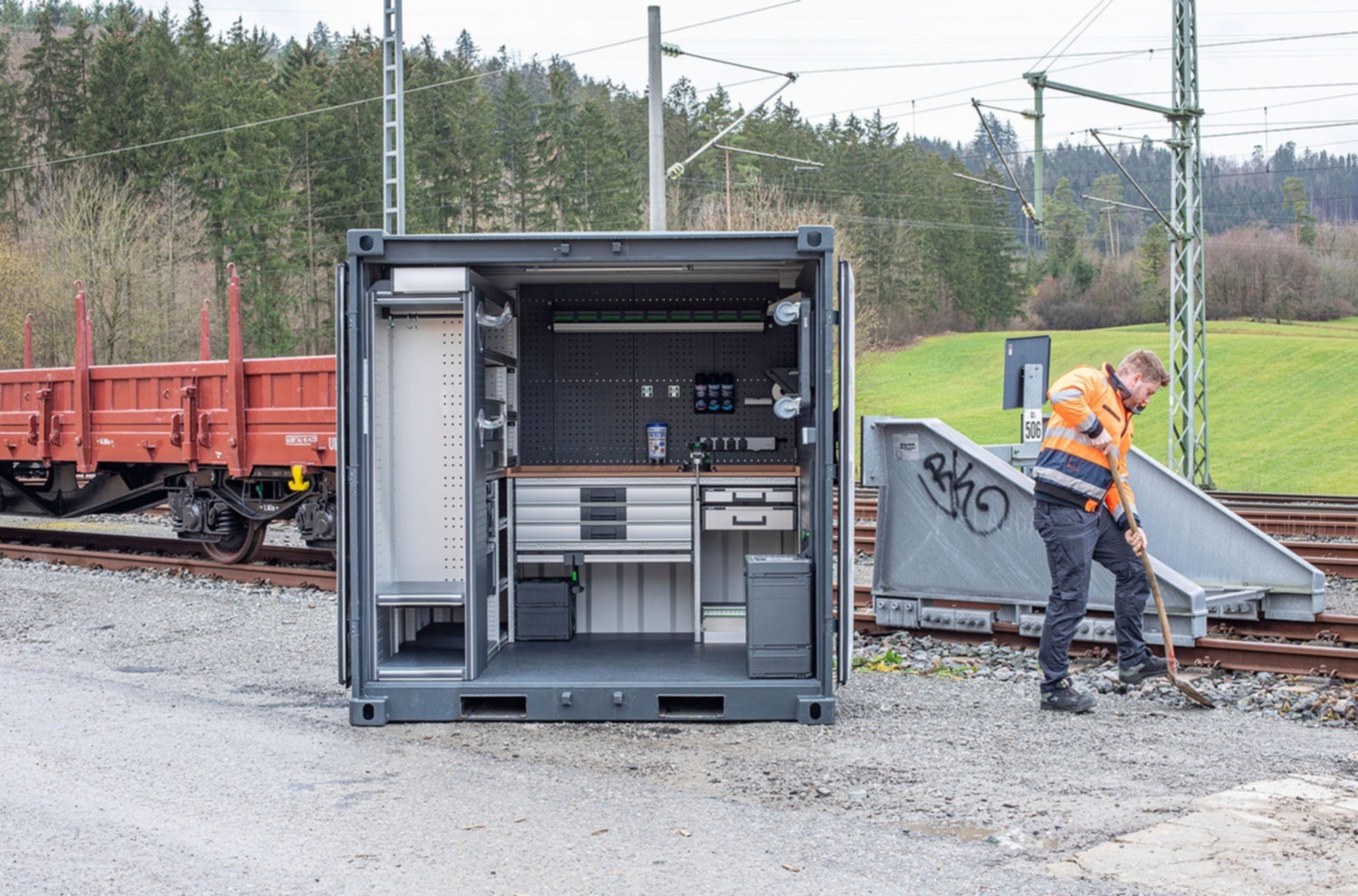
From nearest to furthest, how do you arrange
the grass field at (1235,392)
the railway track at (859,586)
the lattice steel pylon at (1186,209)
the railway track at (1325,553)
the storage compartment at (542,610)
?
the railway track at (859,586) < the storage compartment at (542,610) < the railway track at (1325,553) < the lattice steel pylon at (1186,209) < the grass field at (1235,392)

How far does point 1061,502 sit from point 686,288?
10.1 ft

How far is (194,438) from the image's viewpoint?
14.1 meters

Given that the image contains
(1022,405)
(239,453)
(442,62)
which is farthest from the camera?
(442,62)

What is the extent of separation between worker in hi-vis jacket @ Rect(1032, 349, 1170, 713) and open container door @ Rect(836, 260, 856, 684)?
45.9 inches

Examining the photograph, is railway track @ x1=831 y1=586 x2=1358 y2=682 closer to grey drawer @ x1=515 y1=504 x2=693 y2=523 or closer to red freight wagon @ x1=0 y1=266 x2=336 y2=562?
grey drawer @ x1=515 y1=504 x2=693 y2=523

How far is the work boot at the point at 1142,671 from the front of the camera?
26.1 ft

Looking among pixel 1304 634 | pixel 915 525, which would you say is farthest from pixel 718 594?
pixel 1304 634

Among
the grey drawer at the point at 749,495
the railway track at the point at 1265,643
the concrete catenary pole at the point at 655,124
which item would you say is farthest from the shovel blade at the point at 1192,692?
the concrete catenary pole at the point at 655,124

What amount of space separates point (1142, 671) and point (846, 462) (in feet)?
7.75

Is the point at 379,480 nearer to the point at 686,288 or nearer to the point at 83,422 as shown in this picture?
the point at 686,288

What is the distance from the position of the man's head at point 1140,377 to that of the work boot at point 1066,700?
5.55 ft

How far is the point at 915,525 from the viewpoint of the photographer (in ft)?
32.0

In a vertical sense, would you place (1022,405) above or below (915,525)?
above

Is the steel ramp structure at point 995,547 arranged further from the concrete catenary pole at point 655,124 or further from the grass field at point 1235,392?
the grass field at point 1235,392
